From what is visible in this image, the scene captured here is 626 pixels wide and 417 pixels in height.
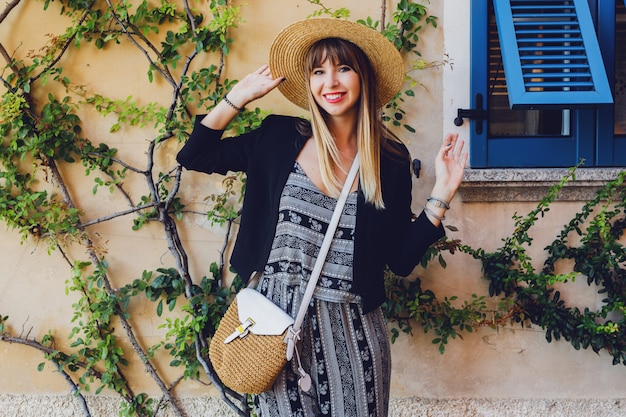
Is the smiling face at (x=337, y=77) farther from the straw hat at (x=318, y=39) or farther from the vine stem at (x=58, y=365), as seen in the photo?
the vine stem at (x=58, y=365)

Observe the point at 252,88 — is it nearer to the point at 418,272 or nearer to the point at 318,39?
the point at 318,39

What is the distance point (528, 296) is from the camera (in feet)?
10.1

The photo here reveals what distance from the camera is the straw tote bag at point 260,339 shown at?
1.95m

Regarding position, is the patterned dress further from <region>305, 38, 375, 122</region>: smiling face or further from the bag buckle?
<region>305, 38, 375, 122</region>: smiling face

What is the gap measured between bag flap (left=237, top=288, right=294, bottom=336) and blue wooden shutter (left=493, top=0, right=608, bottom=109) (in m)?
1.35

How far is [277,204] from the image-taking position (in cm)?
206

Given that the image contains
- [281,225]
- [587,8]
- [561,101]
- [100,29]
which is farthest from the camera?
[100,29]

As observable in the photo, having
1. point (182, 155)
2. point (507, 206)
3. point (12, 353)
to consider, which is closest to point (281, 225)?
point (182, 155)

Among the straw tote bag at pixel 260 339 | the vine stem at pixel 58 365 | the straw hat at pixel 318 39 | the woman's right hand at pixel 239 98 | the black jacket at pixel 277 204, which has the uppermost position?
the straw hat at pixel 318 39

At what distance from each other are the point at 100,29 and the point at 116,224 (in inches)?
36.8

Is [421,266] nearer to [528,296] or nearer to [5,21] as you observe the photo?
[528,296]

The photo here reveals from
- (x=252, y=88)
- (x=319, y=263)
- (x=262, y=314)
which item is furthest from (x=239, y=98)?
(x=262, y=314)

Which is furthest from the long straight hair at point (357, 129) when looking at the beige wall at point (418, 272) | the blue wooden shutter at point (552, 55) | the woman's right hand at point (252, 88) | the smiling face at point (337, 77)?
the beige wall at point (418, 272)

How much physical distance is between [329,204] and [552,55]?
4.53ft
